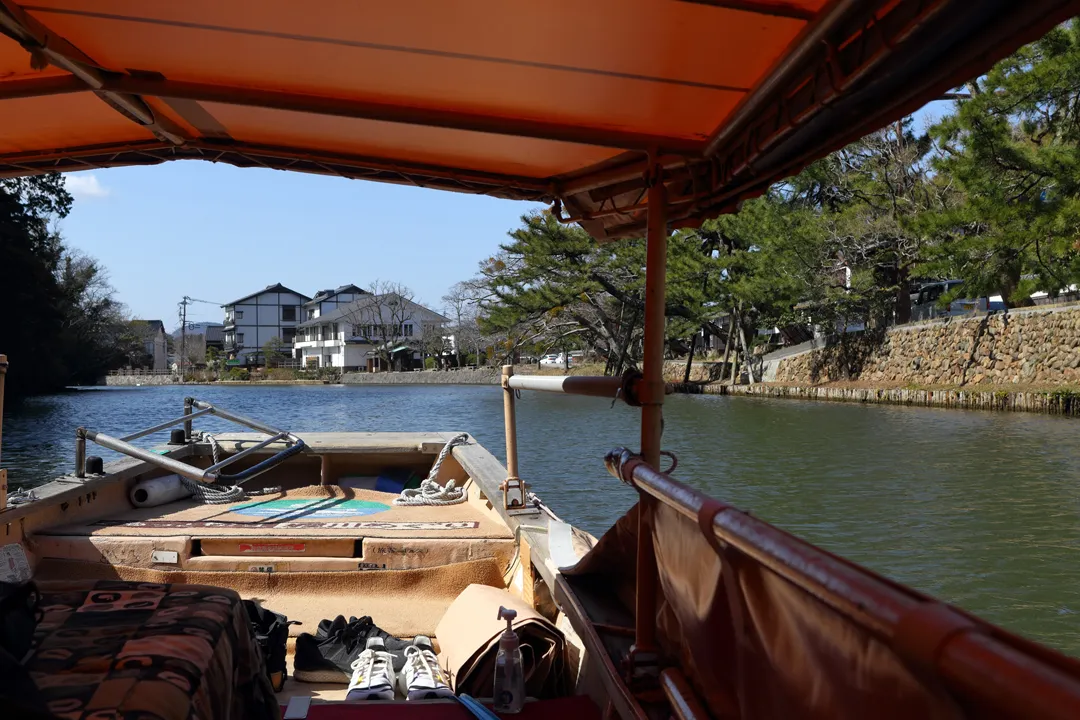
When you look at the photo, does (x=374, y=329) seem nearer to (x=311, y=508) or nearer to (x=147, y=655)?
(x=311, y=508)

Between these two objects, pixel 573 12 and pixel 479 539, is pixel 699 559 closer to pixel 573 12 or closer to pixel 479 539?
pixel 573 12

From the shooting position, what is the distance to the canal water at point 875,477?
6.62 metres

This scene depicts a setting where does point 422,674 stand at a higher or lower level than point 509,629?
lower

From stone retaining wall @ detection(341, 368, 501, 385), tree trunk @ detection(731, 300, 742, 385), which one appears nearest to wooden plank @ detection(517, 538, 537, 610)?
tree trunk @ detection(731, 300, 742, 385)

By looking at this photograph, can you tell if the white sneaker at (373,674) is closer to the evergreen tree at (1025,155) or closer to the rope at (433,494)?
the rope at (433,494)

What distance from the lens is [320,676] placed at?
2.82 m

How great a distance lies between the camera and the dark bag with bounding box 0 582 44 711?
132 cm

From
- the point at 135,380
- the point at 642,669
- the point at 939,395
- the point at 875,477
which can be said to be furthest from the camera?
the point at 135,380

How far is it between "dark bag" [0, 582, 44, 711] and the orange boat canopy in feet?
3.85

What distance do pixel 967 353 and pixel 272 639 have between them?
22134mm

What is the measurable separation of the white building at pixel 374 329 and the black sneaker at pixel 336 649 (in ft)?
184

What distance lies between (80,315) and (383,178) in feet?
165

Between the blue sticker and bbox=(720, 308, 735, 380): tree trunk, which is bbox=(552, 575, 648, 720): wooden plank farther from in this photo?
bbox=(720, 308, 735, 380): tree trunk

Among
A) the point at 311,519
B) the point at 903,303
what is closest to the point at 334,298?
the point at 903,303
